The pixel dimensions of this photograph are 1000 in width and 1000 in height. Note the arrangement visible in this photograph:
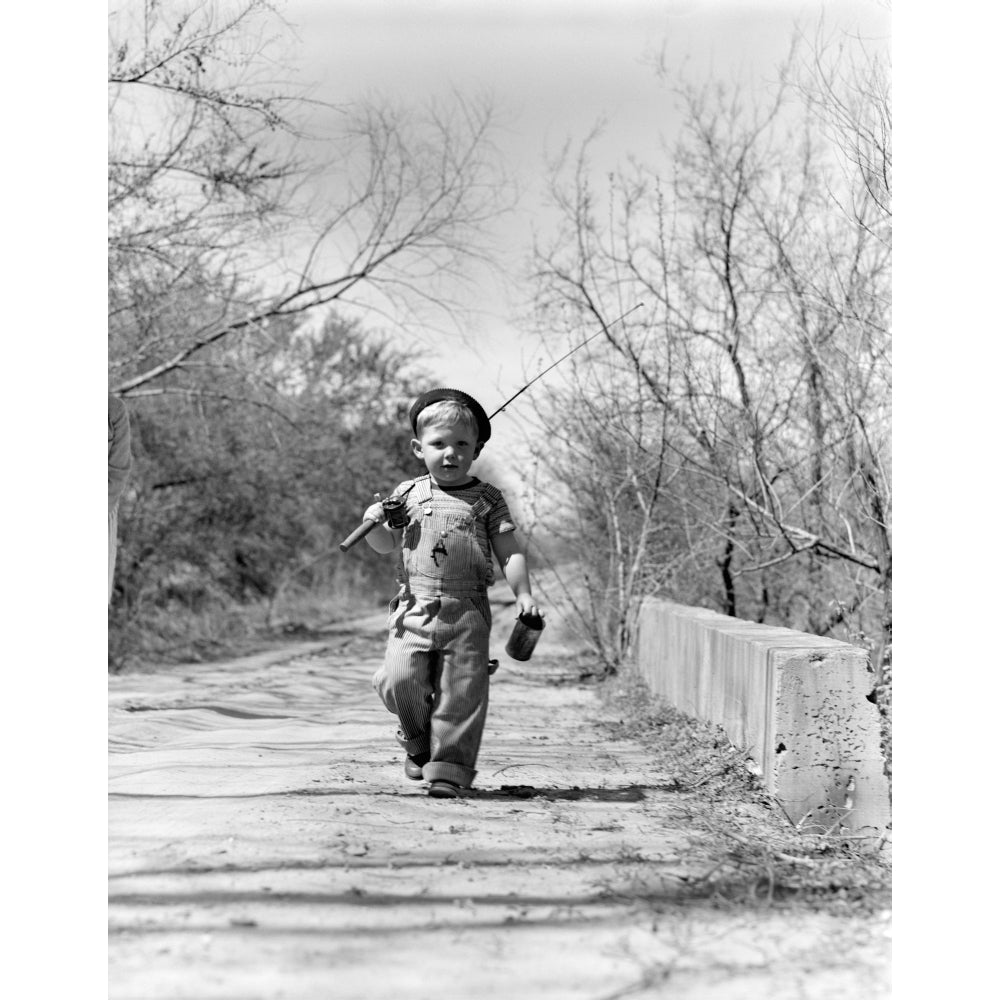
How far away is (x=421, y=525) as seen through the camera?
4.22 metres

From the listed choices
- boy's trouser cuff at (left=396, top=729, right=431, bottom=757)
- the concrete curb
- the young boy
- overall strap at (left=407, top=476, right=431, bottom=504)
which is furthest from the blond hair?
the concrete curb

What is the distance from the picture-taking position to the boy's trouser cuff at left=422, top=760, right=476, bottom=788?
4066 mm

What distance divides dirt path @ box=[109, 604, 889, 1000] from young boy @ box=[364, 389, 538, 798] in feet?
0.66

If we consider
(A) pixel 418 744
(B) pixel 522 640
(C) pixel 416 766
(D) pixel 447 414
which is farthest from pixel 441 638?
(D) pixel 447 414

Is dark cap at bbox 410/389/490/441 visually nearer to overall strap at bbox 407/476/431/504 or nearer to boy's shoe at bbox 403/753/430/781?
overall strap at bbox 407/476/431/504

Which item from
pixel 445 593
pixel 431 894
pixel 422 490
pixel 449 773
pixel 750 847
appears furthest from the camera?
pixel 422 490

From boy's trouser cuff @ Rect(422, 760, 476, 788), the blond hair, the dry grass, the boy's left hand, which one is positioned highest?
the blond hair

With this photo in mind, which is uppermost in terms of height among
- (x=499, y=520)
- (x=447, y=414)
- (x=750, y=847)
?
(x=447, y=414)

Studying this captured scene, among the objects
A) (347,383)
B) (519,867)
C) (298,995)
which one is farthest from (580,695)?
(347,383)

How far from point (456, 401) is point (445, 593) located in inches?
26.8

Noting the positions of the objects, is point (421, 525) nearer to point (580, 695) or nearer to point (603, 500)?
point (580, 695)

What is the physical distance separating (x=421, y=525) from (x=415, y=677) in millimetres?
532

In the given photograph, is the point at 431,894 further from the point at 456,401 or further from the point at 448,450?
the point at 456,401

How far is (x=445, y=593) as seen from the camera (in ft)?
13.7
